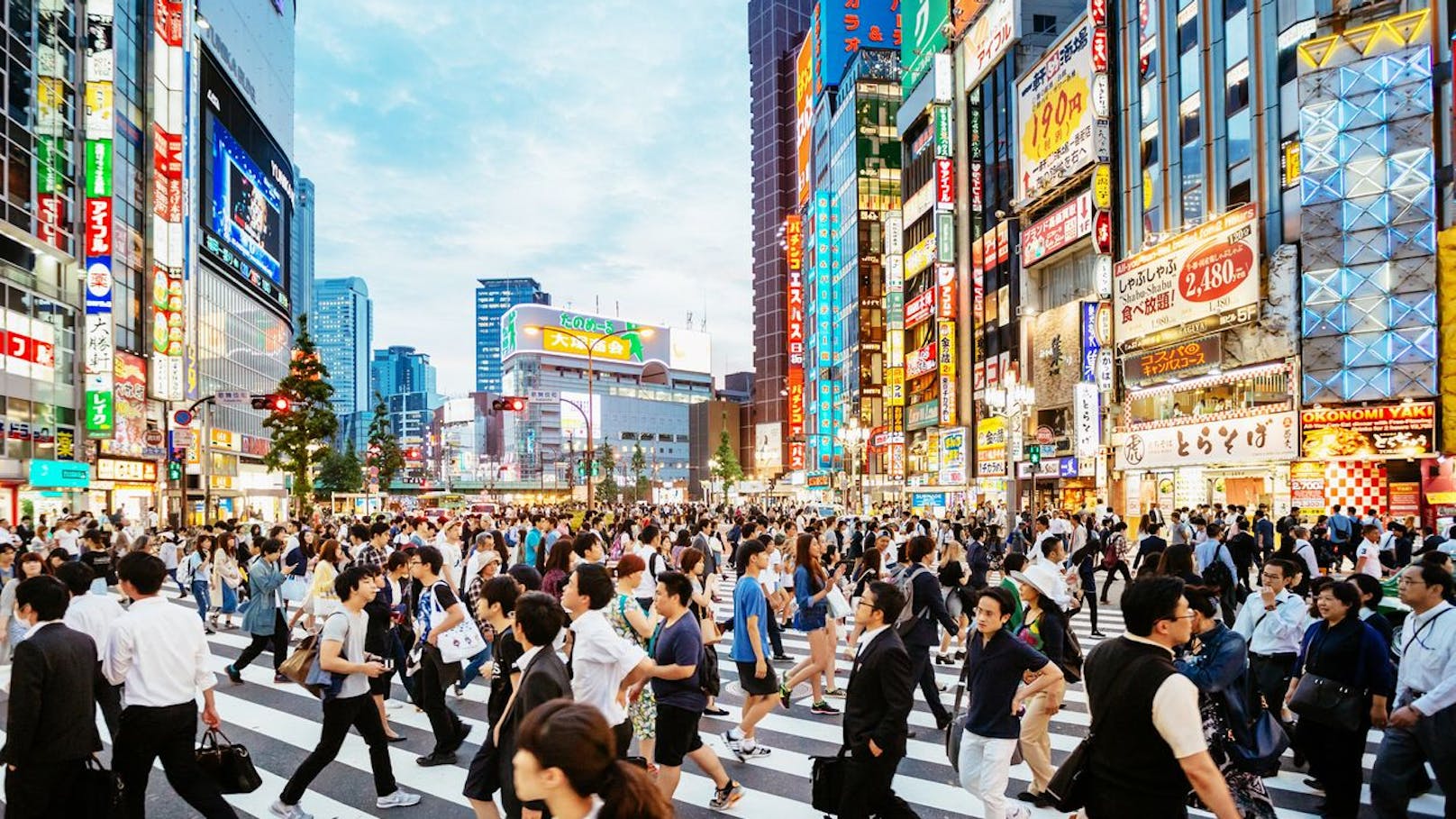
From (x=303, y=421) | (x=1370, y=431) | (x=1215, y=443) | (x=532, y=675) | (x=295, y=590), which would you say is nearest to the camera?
(x=532, y=675)

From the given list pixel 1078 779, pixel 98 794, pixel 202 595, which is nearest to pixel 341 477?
pixel 202 595

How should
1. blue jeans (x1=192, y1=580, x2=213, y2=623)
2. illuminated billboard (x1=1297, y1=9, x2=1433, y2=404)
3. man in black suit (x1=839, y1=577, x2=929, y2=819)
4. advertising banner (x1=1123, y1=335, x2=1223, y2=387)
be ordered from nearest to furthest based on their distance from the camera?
man in black suit (x1=839, y1=577, x2=929, y2=819) → blue jeans (x1=192, y1=580, x2=213, y2=623) → illuminated billboard (x1=1297, y1=9, x2=1433, y2=404) → advertising banner (x1=1123, y1=335, x2=1223, y2=387)

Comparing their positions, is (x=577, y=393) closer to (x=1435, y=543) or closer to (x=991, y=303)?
(x=991, y=303)

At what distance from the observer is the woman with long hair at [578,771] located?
2301 mm

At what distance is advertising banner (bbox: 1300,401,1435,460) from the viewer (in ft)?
79.8

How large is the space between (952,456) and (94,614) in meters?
45.5

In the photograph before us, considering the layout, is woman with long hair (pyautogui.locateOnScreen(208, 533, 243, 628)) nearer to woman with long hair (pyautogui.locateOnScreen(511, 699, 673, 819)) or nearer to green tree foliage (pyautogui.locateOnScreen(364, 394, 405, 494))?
woman with long hair (pyautogui.locateOnScreen(511, 699, 673, 819))

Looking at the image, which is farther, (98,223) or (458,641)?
(98,223)

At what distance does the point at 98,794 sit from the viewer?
184 inches

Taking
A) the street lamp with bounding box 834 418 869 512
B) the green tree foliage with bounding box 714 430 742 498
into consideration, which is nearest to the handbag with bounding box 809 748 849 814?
the street lamp with bounding box 834 418 869 512

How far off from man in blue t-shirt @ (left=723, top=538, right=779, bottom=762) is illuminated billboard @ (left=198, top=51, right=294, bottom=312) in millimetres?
56628

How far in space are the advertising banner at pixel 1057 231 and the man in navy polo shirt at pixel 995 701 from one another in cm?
3635

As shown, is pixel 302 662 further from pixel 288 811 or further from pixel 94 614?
pixel 94 614

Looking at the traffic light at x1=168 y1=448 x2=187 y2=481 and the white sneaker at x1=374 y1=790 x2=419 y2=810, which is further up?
the traffic light at x1=168 y1=448 x2=187 y2=481
